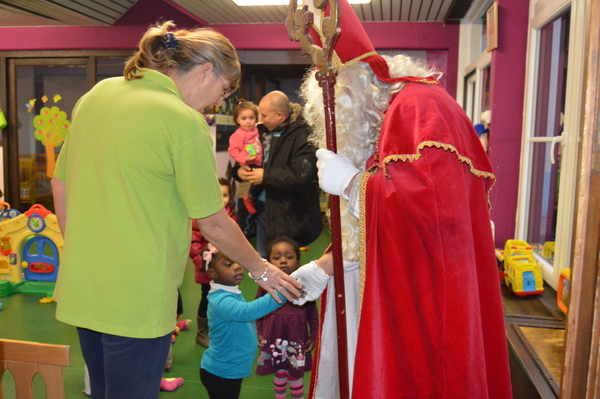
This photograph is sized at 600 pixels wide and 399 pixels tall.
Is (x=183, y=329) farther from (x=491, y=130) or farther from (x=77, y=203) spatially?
(x=491, y=130)

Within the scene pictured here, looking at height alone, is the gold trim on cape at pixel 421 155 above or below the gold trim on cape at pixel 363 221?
above

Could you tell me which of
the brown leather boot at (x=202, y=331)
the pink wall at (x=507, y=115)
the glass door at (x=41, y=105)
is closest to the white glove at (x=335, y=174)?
the brown leather boot at (x=202, y=331)

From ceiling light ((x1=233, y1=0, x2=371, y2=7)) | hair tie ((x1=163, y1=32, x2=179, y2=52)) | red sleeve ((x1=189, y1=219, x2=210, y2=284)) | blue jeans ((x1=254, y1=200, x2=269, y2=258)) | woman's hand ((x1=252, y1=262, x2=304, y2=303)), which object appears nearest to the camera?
hair tie ((x1=163, y1=32, x2=179, y2=52))

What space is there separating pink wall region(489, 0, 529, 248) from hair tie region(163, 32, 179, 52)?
8.59 ft

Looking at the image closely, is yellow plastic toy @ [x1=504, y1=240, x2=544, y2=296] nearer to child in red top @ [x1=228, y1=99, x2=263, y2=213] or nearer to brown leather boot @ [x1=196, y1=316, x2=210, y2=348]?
brown leather boot @ [x1=196, y1=316, x2=210, y2=348]

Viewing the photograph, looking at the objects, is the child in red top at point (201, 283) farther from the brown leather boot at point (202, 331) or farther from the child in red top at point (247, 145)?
the child in red top at point (247, 145)

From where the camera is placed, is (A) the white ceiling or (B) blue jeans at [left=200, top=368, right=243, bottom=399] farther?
(A) the white ceiling

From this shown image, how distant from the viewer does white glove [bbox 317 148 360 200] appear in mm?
1521

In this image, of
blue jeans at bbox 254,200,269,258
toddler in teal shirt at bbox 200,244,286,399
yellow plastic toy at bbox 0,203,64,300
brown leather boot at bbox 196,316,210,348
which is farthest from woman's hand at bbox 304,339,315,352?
yellow plastic toy at bbox 0,203,64,300

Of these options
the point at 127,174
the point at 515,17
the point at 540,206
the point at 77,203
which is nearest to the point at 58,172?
the point at 77,203

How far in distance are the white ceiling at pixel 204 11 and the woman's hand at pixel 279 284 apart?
4.39 metres

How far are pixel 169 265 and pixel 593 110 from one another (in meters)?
1.07

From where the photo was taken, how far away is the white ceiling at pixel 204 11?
5.51 meters

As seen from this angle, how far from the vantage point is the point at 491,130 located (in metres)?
3.45
